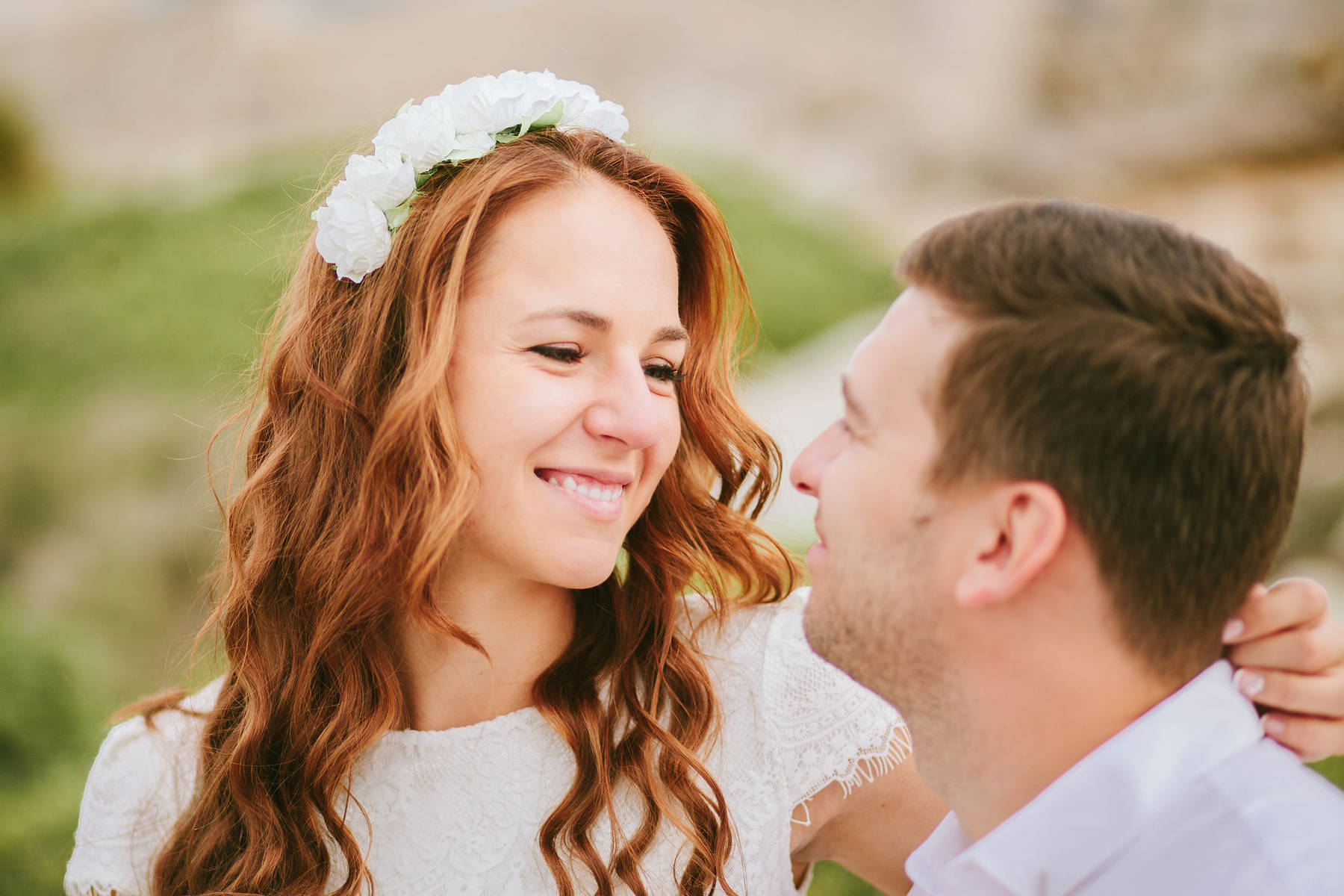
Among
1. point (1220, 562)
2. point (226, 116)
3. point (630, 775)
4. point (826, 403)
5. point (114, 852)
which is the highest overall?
point (226, 116)

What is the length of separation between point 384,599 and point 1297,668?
1793mm

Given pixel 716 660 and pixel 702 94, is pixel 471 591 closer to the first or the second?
pixel 716 660

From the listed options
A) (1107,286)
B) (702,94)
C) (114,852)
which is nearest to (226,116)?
(702,94)

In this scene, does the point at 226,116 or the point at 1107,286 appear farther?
the point at 226,116

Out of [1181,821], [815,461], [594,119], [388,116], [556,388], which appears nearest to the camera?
[1181,821]

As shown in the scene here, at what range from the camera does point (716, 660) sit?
2668 mm

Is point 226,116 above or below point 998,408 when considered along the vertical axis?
above

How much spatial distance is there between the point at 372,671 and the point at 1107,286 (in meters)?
1.79

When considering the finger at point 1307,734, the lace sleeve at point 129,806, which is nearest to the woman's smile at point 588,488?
the lace sleeve at point 129,806

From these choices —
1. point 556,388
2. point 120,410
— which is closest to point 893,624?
point 556,388

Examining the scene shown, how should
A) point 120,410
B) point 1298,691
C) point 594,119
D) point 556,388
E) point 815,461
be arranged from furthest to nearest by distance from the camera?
point 120,410, point 594,119, point 556,388, point 815,461, point 1298,691

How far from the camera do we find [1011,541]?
1.71 meters

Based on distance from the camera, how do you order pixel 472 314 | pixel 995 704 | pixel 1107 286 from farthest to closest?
pixel 472 314, pixel 995 704, pixel 1107 286

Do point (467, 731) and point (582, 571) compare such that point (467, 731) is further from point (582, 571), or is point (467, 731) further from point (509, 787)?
point (582, 571)
